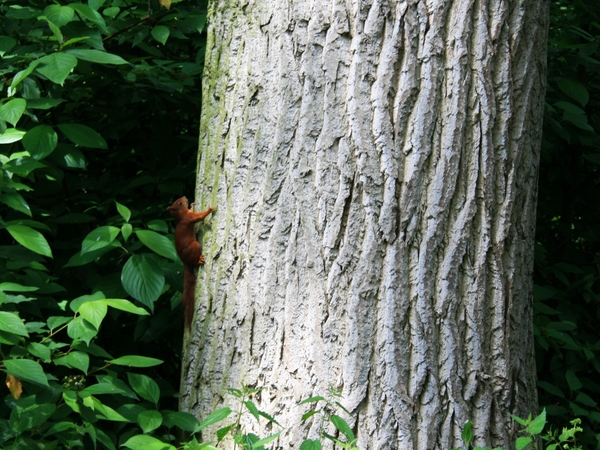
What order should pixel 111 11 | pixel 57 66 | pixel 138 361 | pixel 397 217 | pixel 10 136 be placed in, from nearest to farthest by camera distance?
1. pixel 397 217
2. pixel 138 361
3. pixel 57 66
4. pixel 10 136
5. pixel 111 11

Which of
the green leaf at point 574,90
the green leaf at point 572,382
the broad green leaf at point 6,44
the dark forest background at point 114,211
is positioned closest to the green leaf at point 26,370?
the dark forest background at point 114,211

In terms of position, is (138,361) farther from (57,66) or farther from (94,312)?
(57,66)

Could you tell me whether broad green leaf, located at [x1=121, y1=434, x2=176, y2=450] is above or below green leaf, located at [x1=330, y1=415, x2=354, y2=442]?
below

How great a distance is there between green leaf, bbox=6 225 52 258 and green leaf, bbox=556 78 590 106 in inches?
98.1

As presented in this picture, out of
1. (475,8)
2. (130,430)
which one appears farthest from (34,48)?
(475,8)

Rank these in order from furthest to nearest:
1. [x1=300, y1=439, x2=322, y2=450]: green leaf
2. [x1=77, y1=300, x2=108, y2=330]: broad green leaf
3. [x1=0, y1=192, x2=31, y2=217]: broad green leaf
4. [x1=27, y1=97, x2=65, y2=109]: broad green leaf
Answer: [x1=27, y1=97, x2=65, y2=109]: broad green leaf → [x1=0, y1=192, x2=31, y2=217]: broad green leaf → [x1=77, y1=300, x2=108, y2=330]: broad green leaf → [x1=300, y1=439, x2=322, y2=450]: green leaf

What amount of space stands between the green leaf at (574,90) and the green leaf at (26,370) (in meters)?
2.66

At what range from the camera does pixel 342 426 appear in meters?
1.66

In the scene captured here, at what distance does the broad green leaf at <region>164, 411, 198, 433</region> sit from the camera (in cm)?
199

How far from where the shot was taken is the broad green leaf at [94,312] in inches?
74.3

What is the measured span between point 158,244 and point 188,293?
207 mm

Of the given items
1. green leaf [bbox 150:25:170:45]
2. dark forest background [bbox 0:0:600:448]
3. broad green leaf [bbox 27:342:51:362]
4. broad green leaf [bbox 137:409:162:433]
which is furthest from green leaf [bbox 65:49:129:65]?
broad green leaf [bbox 137:409:162:433]

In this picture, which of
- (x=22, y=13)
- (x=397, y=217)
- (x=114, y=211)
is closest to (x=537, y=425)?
(x=397, y=217)

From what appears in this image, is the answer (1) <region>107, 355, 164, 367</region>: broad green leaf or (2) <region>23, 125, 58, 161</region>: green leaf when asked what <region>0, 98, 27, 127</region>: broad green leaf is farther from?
(1) <region>107, 355, 164, 367</region>: broad green leaf
